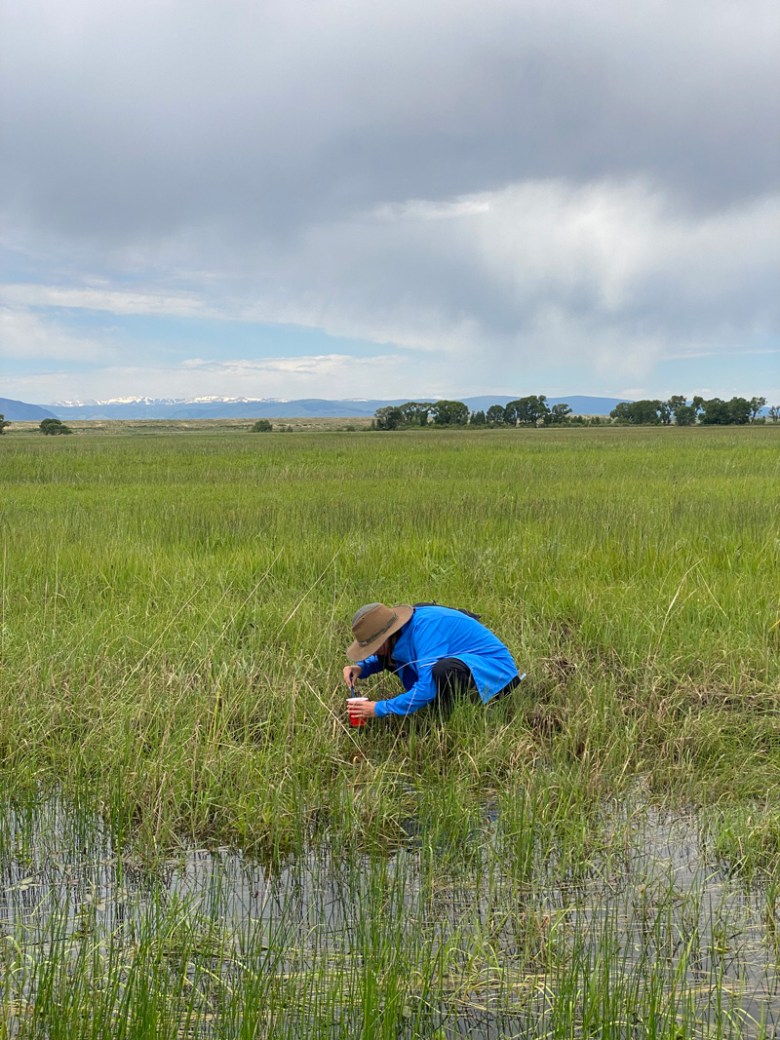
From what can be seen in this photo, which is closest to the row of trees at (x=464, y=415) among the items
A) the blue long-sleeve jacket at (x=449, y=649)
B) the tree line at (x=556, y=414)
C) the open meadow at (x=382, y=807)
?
the tree line at (x=556, y=414)

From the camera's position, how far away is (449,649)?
5.08m

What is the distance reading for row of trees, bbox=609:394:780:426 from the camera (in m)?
103

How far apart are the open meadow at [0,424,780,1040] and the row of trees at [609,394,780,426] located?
97.2 m

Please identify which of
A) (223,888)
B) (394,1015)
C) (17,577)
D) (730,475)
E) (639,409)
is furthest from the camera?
(639,409)

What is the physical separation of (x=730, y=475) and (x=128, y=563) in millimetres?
14409

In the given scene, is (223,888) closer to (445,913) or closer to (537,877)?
(445,913)

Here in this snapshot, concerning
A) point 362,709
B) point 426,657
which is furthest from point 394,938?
point 426,657

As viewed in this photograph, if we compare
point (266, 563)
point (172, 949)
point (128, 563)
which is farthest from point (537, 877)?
point (128, 563)

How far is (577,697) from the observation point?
5445mm

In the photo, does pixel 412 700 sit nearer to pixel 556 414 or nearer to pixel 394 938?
pixel 394 938

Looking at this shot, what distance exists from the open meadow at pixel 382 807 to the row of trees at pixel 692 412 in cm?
9720

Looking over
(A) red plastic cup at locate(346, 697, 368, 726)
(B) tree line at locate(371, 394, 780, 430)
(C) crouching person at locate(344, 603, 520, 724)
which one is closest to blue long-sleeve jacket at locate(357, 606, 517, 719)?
(C) crouching person at locate(344, 603, 520, 724)

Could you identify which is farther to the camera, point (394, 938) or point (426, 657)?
point (426, 657)

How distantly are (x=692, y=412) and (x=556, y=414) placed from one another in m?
22.3
